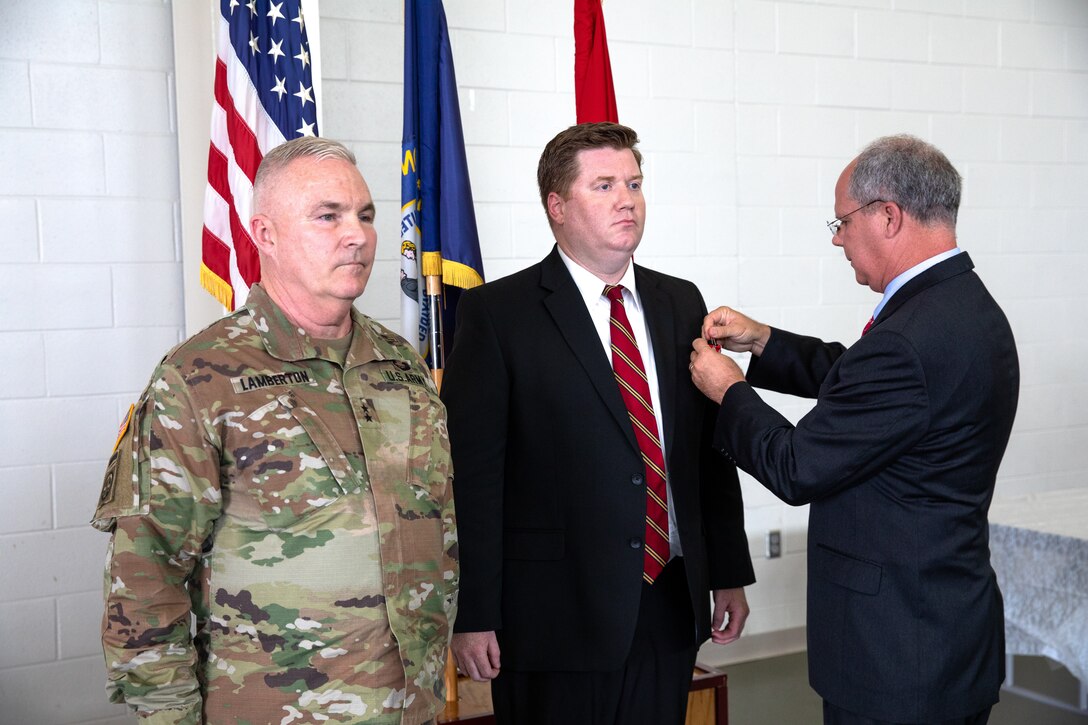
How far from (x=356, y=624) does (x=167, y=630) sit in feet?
0.88

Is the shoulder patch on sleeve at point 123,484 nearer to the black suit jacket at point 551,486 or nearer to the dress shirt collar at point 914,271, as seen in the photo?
the black suit jacket at point 551,486

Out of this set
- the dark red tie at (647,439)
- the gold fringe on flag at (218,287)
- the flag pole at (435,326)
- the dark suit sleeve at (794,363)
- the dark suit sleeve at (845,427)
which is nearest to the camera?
the dark suit sleeve at (845,427)

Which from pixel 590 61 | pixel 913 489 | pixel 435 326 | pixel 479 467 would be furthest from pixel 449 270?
pixel 913 489

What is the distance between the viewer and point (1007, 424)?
1991mm

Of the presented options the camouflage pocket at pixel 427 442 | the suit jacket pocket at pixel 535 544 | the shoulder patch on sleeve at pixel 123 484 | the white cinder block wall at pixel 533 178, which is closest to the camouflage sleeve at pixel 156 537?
the shoulder patch on sleeve at pixel 123 484

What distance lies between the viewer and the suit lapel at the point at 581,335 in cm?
207

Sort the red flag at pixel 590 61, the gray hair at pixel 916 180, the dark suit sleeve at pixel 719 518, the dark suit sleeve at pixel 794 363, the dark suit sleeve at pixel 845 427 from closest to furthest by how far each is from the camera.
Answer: the dark suit sleeve at pixel 845 427
the gray hair at pixel 916 180
the dark suit sleeve at pixel 719 518
the dark suit sleeve at pixel 794 363
the red flag at pixel 590 61

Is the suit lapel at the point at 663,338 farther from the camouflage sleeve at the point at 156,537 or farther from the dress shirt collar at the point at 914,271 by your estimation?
the camouflage sleeve at the point at 156,537

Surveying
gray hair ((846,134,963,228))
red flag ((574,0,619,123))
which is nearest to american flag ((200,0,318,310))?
red flag ((574,0,619,123))

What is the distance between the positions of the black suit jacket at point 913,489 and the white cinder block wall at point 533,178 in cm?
203

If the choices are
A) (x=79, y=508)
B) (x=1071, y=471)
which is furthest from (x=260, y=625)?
(x=1071, y=471)

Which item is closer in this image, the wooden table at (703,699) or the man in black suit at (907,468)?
the man in black suit at (907,468)

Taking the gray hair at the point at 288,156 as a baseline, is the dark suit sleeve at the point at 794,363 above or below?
below

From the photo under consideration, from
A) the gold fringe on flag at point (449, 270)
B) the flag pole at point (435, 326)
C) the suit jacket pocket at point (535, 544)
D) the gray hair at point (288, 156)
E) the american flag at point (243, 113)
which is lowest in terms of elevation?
the suit jacket pocket at point (535, 544)
